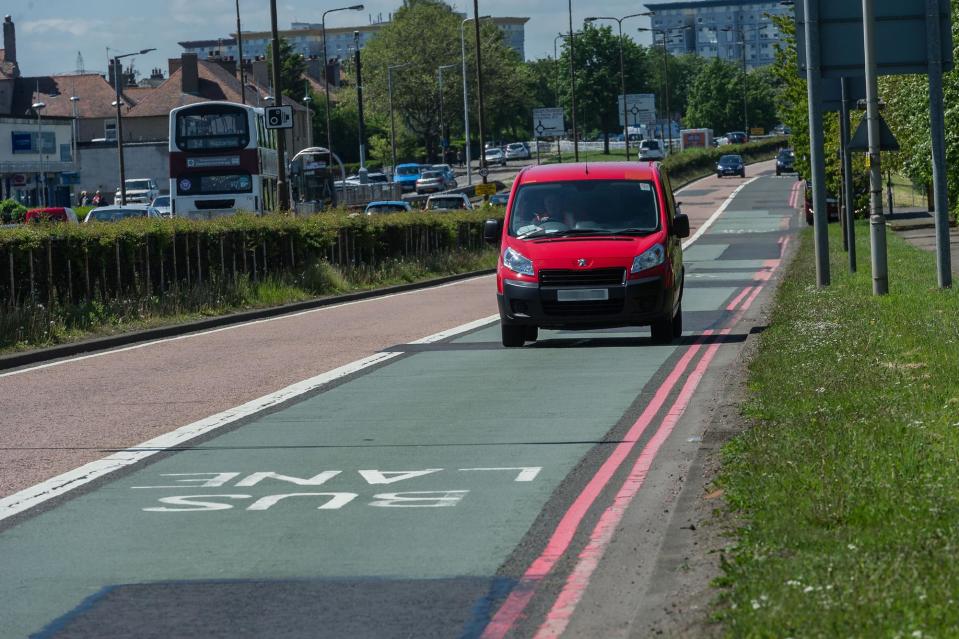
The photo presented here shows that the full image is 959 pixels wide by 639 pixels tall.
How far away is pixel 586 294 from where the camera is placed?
18.2 meters

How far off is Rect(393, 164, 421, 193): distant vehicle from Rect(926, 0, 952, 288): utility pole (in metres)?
75.2

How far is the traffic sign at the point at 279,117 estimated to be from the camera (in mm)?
36031

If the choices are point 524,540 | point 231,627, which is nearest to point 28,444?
point 524,540

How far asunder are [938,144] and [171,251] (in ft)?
38.6

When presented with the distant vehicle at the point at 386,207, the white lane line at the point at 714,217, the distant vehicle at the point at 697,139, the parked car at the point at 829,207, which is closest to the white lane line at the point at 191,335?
the distant vehicle at the point at 386,207

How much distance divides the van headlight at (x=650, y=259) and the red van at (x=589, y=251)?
0.04ft

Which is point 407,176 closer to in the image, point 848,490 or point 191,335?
point 191,335

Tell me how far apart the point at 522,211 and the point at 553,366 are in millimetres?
3228

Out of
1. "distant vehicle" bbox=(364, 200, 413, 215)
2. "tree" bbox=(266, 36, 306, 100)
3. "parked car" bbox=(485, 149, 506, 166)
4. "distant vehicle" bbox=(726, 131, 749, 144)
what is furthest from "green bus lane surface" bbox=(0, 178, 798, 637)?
"tree" bbox=(266, 36, 306, 100)

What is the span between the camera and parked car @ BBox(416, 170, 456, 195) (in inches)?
3656

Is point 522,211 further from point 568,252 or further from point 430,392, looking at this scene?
point 430,392

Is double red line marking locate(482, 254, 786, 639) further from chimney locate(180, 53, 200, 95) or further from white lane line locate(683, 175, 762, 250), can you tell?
chimney locate(180, 53, 200, 95)

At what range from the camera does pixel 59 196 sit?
310ft

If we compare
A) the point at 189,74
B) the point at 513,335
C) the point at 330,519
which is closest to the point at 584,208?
the point at 513,335
